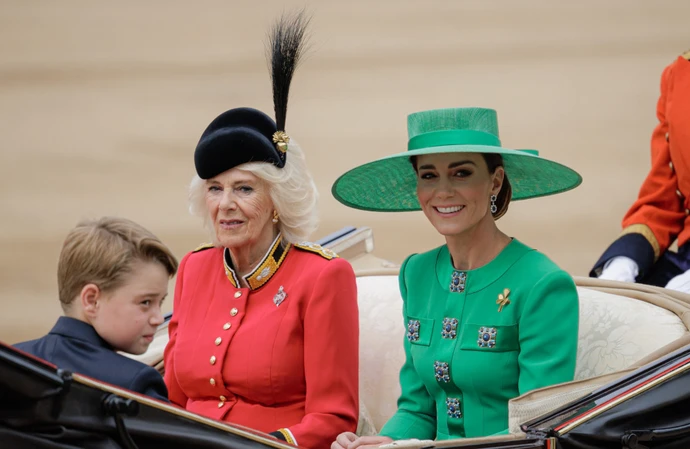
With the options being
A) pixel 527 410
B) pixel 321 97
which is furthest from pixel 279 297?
pixel 321 97

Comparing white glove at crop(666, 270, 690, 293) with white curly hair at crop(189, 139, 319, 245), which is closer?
white curly hair at crop(189, 139, 319, 245)

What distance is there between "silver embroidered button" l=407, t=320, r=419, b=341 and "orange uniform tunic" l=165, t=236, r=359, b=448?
117 millimetres

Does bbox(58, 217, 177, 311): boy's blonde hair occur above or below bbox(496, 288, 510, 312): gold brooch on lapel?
above

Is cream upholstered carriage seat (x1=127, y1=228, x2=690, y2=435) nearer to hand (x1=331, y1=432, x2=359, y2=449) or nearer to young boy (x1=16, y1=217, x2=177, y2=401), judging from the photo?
hand (x1=331, y1=432, x2=359, y2=449)

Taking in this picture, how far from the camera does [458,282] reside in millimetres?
2143

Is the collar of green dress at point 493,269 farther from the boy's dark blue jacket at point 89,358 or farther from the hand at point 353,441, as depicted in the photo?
the boy's dark blue jacket at point 89,358

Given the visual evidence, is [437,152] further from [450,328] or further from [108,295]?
[108,295]

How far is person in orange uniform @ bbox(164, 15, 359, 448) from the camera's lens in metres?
2.18

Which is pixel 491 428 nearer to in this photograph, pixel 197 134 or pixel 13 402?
pixel 13 402

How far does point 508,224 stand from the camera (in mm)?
4820

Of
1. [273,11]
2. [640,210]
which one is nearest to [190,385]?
[640,210]

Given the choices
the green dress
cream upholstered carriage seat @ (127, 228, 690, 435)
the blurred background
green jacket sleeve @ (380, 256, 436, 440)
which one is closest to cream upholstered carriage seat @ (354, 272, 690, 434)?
cream upholstered carriage seat @ (127, 228, 690, 435)

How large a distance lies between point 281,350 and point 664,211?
4.25 ft

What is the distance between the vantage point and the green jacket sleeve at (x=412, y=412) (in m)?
2.16
